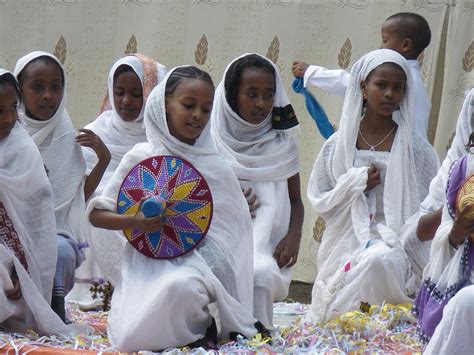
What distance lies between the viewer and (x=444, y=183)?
5.80 m

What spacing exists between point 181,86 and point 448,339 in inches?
74.2

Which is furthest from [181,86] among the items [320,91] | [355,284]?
[320,91]

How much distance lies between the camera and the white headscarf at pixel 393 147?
7160mm

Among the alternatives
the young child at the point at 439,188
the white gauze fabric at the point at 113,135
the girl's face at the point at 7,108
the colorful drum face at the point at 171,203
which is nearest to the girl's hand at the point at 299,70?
the white gauze fabric at the point at 113,135

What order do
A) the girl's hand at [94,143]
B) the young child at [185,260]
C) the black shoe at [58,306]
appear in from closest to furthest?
the young child at [185,260], the black shoe at [58,306], the girl's hand at [94,143]

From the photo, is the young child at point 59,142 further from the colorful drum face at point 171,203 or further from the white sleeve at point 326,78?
the white sleeve at point 326,78

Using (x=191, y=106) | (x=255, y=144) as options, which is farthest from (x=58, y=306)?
(x=255, y=144)

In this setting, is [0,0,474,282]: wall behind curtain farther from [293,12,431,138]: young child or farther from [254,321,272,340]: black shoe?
[254,321,272,340]: black shoe

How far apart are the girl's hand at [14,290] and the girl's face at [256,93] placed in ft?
5.25

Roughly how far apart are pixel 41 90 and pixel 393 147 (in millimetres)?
1981

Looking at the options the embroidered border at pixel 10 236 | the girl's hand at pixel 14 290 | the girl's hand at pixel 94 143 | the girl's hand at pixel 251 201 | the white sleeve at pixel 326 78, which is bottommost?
the girl's hand at pixel 14 290

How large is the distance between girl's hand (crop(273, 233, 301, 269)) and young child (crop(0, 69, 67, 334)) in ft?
3.86

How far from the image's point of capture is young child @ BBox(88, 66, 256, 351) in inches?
226

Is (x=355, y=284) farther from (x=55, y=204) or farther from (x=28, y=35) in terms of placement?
(x=28, y=35)
